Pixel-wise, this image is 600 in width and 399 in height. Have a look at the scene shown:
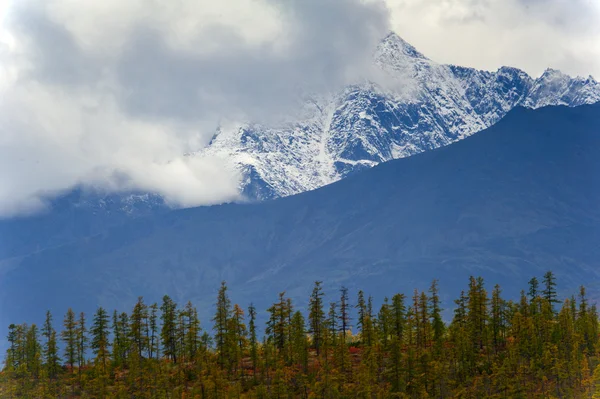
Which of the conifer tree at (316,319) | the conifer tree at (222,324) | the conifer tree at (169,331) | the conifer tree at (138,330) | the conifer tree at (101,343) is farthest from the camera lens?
the conifer tree at (169,331)

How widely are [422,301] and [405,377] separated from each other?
20439 mm

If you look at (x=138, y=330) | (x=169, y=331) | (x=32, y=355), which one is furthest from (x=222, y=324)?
(x=32, y=355)

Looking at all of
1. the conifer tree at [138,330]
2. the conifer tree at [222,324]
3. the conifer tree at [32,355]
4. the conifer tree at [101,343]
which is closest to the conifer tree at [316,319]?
the conifer tree at [222,324]

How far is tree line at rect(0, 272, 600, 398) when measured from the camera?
14325 cm

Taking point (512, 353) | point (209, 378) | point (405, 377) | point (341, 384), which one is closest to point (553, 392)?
point (512, 353)

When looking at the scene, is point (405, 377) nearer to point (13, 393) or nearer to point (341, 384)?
point (341, 384)

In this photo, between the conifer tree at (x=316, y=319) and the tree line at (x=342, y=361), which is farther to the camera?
the conifer tree at (x=316, y=319)

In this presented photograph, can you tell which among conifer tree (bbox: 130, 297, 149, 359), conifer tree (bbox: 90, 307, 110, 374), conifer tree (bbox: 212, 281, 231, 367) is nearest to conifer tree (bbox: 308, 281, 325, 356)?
conifer tree (bbox: 212, 281, 231, 367)

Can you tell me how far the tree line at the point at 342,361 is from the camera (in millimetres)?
143250

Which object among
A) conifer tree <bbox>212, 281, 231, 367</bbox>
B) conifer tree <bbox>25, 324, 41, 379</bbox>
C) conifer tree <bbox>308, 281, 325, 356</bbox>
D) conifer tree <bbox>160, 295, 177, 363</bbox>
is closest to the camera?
conifer tree <bbox>212, 281, 231, 367</bbox>

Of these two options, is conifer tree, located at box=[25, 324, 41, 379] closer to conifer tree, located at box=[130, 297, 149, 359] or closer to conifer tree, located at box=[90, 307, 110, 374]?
conifer tree, located at box=[90, 307, 110, 374]

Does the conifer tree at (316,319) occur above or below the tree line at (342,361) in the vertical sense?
above

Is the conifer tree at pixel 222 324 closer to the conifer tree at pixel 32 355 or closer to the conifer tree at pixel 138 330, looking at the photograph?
the conifer tree at pixel 138 330

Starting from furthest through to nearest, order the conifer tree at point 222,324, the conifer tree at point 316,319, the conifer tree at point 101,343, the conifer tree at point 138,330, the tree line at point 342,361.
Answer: the conifer tree at point 316,319 < the conifer tree at point 138,330 < the conifer tree at point 222,324 < the conifer tree at point 101,343 < the tree line at point 342,361
